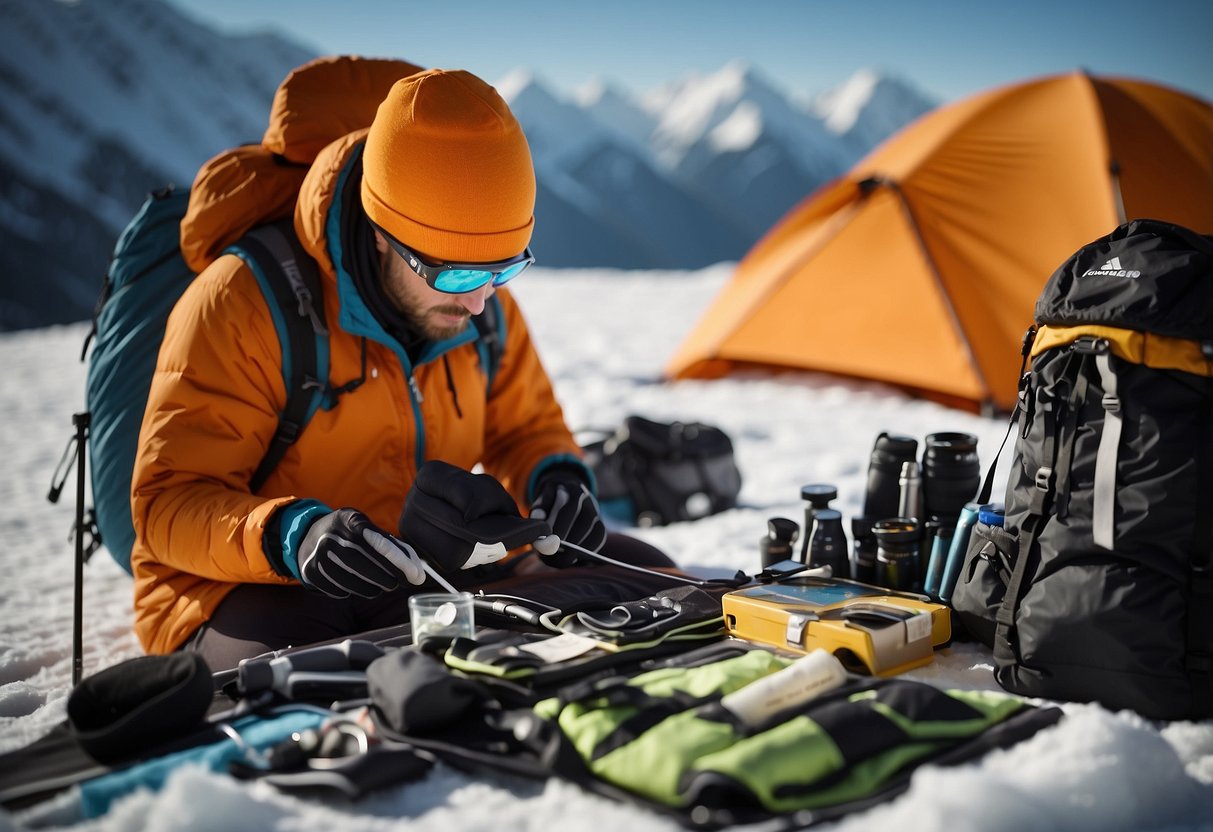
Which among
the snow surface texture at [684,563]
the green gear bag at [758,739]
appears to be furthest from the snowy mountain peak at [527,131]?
the green gear bag at [758,739]

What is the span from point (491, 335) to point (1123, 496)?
1557 millimetres

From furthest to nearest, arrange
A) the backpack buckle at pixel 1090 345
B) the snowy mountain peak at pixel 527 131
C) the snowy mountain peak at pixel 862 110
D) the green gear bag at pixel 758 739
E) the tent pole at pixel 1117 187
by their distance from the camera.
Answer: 1. the snowy mountain peak at pixel 862 110
2. the snowy mountain peak at pixel 527 131
3. the tent pole at pixel 1117 187
4. the backpack buckle at pixel 1090 345
5. the green gear bag at pixel 758 739

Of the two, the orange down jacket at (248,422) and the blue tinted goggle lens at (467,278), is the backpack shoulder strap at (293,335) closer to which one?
the orange down jacket at (248,422)

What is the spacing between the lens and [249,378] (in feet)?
7.68

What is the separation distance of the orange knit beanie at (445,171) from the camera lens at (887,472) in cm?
105

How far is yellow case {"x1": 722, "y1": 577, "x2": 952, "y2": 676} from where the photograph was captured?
6.60 feet

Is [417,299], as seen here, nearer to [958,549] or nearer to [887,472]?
[887,472]

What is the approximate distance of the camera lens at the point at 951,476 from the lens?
8.14 feet

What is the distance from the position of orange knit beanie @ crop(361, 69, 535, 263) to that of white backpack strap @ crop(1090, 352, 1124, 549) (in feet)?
3.98

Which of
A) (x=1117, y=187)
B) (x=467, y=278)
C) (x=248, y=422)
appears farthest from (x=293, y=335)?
(x=1117, y=187)

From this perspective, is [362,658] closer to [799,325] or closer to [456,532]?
[456,532]

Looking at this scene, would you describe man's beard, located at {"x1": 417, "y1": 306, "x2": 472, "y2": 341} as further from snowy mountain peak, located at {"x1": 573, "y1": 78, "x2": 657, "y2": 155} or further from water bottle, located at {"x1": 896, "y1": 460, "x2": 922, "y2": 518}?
snowy mountain peak, located at {"x1": 573, "y1": 78, "x2": 657, "y2": 155}

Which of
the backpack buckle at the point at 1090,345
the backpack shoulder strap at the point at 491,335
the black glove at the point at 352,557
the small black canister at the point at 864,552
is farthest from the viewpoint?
the backpack shoulder strap at the point at 491,335

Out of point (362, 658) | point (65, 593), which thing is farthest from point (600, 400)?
point (362, 658)
